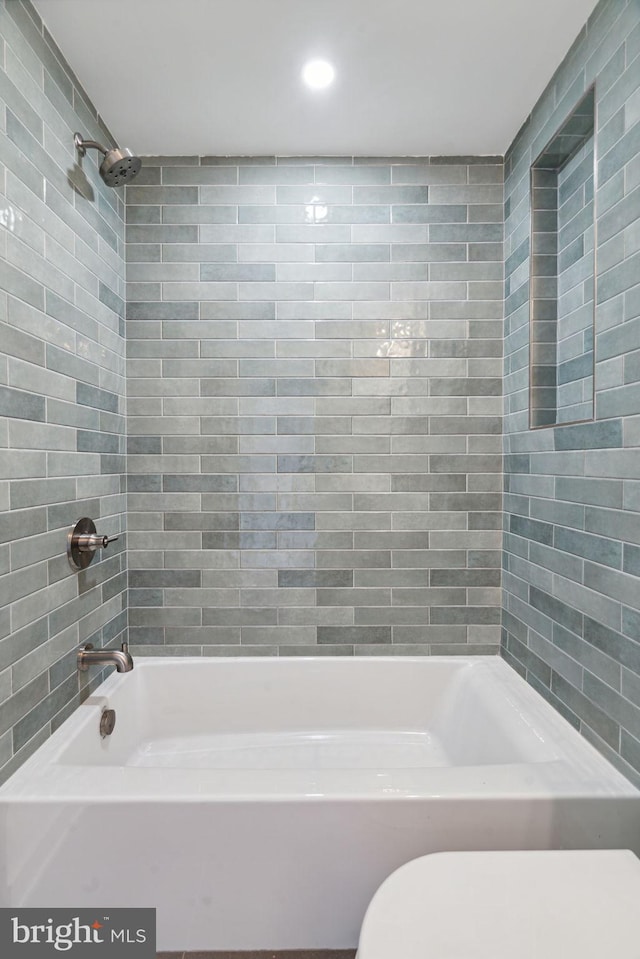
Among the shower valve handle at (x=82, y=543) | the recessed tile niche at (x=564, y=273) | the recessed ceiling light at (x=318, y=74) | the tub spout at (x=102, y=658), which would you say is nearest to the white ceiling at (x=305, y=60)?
the recessed ceiling light at (x=318, y=74)

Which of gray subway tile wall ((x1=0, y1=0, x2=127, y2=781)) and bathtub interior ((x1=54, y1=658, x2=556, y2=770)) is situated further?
bathtub interior ((x1=54, y1=658, x2=556, y2=770))

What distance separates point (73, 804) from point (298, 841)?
561 millimetres

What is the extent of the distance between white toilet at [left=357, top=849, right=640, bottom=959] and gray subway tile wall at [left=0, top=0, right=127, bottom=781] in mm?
1043

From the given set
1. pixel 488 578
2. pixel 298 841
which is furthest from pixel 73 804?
pixel 488 578

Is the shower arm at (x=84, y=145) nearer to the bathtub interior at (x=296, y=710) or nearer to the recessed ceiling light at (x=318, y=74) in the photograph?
the recessed ceiling light at (x=318, y=74)

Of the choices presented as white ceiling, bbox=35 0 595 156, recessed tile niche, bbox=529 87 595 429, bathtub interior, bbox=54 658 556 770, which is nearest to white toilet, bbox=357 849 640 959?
bathtub interior, bbox=54 658 556 770

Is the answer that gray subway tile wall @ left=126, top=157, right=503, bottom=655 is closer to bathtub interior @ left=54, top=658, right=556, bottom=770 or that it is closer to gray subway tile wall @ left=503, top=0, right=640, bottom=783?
bathtub interior @ left=54, top=658, right=556, bottom=770

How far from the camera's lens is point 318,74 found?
1.75 meters

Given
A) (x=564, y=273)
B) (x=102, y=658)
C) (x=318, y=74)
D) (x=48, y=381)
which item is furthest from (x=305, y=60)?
(x=102, y=658)

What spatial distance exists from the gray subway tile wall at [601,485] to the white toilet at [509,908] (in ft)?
1.08

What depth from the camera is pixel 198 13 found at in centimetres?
152

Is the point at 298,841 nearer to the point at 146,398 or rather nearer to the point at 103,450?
the point at 103,450

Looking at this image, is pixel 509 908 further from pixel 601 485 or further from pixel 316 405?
pixel 316 405

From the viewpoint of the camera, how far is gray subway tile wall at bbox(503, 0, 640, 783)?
53.2 inches
